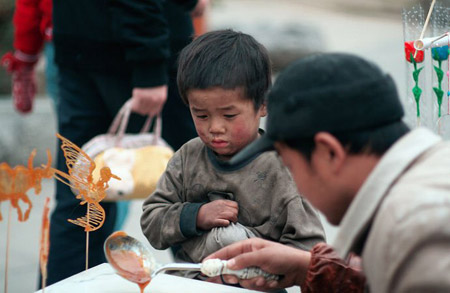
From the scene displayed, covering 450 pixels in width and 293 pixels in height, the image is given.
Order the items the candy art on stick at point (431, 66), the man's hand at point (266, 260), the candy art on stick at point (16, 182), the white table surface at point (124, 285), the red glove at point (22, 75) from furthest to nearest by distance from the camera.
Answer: the red glove at point (22, 75) < the candy art on stick at point (431, 66) < the white table surface at point (124, 285) < the man's hand at point (266, 260) < the candy art on stick at point (16, 182)

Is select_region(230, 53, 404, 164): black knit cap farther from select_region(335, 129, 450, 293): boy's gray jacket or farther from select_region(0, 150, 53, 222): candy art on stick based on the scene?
select_region(0, 150, 53, 222): candy art on stick

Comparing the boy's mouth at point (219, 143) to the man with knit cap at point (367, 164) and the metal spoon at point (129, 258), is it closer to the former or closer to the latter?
the metal spoon at point (129, 258)

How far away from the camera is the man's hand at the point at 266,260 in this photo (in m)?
1.67

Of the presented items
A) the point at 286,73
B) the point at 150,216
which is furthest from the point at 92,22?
the point at 286,73

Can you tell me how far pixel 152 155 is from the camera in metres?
2.54

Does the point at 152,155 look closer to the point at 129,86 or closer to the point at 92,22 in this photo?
the point at 129,86

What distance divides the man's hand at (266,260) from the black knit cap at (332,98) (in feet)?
1.30

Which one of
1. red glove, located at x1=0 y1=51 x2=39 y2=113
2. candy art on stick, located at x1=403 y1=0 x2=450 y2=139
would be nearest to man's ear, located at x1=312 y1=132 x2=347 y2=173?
candy art on stick, located at x1=403 y1=0 x2=450 y2=139

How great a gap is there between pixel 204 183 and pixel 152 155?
64 centimetres

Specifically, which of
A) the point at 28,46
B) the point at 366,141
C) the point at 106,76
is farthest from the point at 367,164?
the point at 28,46

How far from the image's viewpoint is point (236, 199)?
191cm

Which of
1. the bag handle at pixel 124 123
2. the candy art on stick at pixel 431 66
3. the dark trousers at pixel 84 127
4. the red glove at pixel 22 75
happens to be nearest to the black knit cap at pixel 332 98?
the candy art on stick at pixel 431 66

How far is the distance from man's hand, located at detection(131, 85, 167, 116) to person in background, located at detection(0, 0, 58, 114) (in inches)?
29.8

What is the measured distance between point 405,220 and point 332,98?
0.25m
